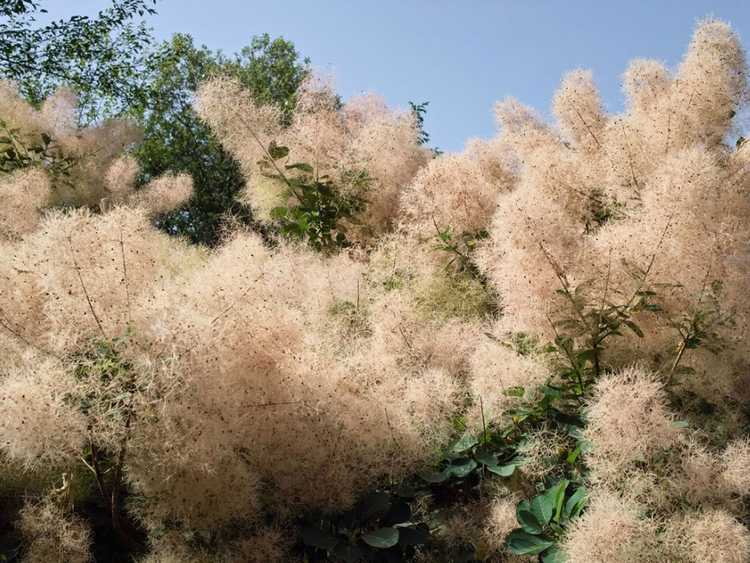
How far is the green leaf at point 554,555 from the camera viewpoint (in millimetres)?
2166

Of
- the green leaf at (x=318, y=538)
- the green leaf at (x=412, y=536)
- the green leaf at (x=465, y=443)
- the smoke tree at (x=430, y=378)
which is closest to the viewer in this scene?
the smoke tree at (x=430, y=378)

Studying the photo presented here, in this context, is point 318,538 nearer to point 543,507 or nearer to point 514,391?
point 543,507

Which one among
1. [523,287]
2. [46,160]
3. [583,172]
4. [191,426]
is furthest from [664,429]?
[46,160]

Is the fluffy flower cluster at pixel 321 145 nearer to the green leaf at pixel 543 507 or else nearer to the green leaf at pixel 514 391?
the green leaf at pixel 514 391

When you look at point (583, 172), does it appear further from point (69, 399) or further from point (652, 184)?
point (69, 399)

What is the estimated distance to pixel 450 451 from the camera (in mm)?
2617

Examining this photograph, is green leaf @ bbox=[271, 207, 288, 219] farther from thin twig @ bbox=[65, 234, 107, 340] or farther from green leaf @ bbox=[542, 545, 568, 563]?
green leaf @ bbox=[542, 545, 568, 563]

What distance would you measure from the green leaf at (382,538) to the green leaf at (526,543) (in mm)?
338

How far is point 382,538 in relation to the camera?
2.23 m

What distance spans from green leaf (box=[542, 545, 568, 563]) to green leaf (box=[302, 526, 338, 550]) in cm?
60

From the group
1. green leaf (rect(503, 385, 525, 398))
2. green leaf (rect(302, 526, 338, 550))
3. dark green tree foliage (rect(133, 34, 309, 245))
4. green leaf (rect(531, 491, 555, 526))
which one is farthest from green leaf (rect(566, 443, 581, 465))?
dark green tree foliage (rect(133, 34, 309, 245))

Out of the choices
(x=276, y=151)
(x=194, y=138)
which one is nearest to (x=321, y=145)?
(x=276, y=151)

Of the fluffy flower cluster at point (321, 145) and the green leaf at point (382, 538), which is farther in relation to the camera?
the fluffy flower cluster at point (321, 145)

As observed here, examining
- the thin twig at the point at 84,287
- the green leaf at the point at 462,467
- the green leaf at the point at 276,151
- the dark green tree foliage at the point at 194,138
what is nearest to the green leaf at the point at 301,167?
the green leaf at the point at 276,151
